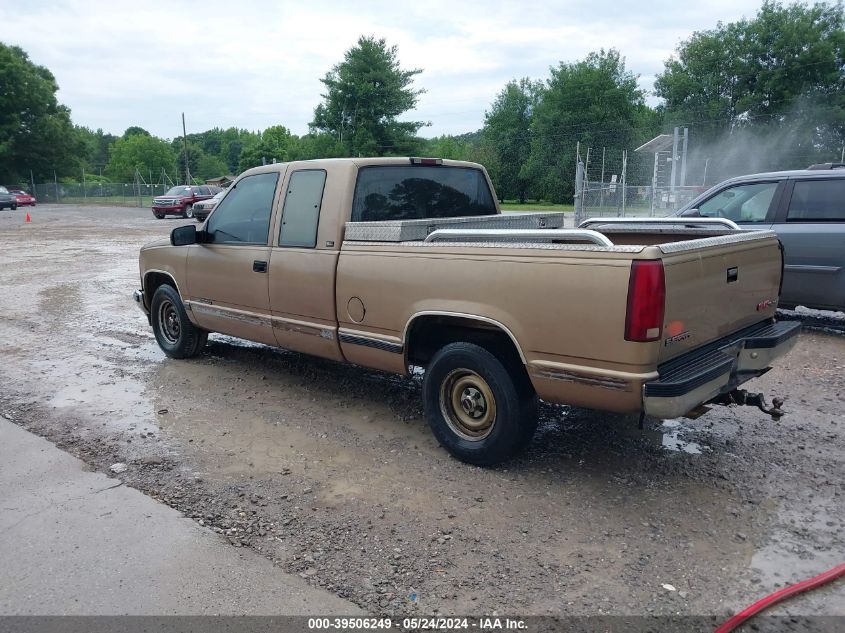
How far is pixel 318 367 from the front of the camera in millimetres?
6574

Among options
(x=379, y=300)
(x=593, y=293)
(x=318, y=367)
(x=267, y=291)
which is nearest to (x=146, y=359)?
(x=318, y=367)

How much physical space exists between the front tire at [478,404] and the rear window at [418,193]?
1406 millimetres

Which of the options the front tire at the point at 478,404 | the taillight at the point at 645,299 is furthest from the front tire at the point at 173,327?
the taillight at the point at 645,299

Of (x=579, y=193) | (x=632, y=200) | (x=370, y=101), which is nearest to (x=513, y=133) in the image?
(x=370, y=101)

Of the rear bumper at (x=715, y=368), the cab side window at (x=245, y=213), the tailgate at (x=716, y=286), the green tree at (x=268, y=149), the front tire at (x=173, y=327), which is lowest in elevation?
the front tire at (x=173, y=327)

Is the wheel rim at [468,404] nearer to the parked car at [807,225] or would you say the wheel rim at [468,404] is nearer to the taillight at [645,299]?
the taillight at [645,299]

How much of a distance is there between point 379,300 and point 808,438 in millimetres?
3097

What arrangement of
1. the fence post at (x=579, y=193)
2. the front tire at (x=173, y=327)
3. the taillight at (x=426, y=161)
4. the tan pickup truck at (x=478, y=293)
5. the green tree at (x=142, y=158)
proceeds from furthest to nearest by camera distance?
the green tree at (x=142, y=158) → the fence post at (x=579, y=193) → the front tire at (x=173, y=327) → the taillight at (x=426, y=161) → the tan pickup truck at (x=478, y=293)

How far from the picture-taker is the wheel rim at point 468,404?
13.6 ft

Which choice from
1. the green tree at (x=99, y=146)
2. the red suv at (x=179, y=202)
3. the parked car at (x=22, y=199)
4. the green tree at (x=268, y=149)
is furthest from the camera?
the green tree at (x=99, y=146)

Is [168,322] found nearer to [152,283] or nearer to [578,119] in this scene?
[152,283]

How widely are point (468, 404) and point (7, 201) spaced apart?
48034mm

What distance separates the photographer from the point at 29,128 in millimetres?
61781

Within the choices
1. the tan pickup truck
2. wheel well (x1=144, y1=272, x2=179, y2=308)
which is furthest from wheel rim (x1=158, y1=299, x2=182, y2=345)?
the tan pickup truck
